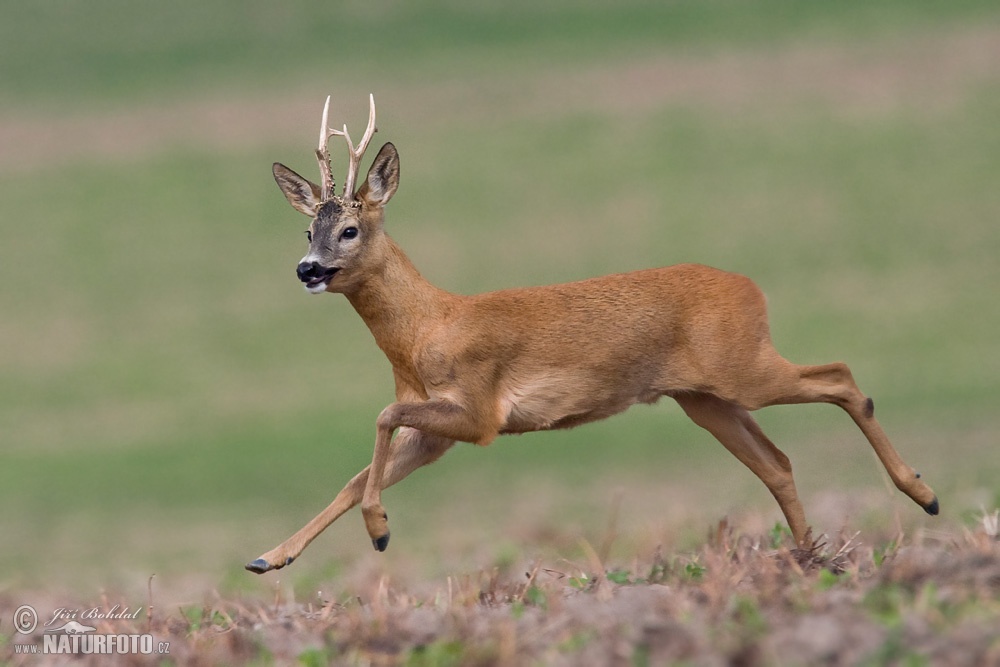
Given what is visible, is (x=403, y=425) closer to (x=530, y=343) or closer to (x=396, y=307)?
(x=396, y=307)

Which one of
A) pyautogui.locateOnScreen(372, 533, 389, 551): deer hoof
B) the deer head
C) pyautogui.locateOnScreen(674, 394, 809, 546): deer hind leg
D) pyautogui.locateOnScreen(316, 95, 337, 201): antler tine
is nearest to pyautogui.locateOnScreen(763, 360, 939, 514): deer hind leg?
pyautogui.locateOnScreen(674, 394, 809, 546): deer hind leg

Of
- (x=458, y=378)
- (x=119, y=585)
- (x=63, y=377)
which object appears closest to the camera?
(x=458, y=378)

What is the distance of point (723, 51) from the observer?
41781 millimetres

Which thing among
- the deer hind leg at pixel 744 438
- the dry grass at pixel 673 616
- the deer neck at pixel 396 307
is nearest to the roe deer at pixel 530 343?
the deer neck at pixel 396 307

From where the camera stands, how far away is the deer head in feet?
32.2

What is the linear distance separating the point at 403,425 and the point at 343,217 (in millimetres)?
1318

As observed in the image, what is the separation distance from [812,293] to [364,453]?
10.4 m

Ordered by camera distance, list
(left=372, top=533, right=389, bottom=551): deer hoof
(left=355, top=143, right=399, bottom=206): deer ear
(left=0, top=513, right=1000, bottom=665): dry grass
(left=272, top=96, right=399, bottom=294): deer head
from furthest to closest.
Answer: (left=355, top=143, right=399, bottom=206): deer ear
(left=272, top=96, right=399, bottom=294): deer head
(left=372, top=533, right=389, bottom=551): deer hoof
(left=0, top=513, right=1000, bottom=665): dry grass

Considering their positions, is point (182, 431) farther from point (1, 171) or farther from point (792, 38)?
point (792, 38)

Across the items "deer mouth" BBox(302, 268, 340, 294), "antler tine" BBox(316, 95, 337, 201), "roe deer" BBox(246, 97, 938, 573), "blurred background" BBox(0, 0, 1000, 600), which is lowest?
"blurred background" BBox(0, 0, 1000, 600)

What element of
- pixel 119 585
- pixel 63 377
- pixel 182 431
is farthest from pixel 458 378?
pixel 63 377

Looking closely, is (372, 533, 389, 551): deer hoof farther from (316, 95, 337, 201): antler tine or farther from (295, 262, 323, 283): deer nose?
(316, 95, 337, 201): antler tine

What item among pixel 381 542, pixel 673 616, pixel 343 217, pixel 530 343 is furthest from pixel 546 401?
pixel 673 616

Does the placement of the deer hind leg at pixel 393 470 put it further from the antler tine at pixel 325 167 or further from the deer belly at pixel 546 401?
the antler tine at pixel 325 167
